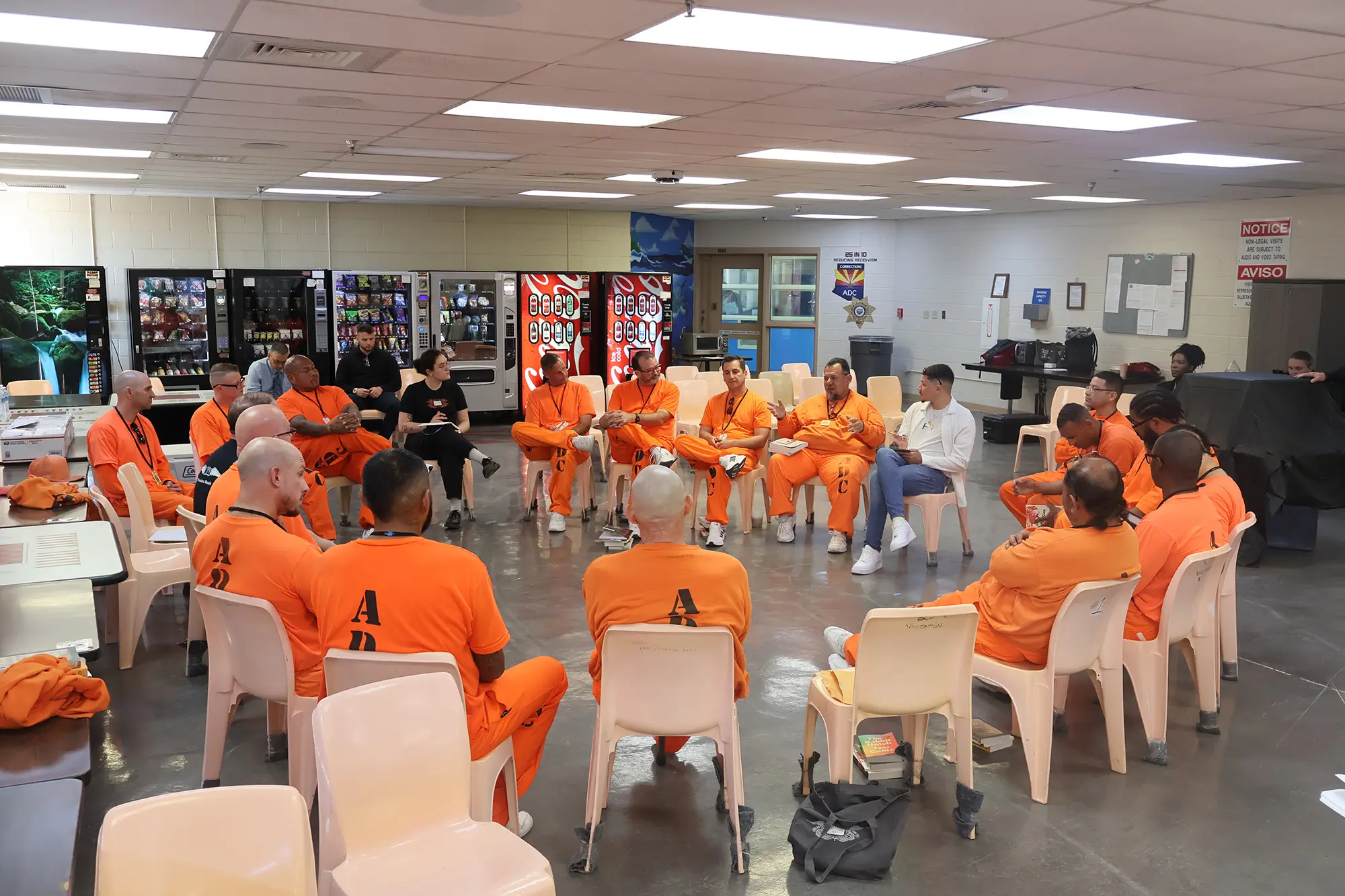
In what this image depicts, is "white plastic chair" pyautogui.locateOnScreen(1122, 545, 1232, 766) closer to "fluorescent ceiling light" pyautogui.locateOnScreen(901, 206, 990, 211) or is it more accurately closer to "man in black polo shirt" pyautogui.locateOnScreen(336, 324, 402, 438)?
"man in black polo shirt" pyautogui.locateOnScreen(336, 324, 402, 438)

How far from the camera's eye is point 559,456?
7551 mm

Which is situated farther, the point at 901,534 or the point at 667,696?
the point at 901,534

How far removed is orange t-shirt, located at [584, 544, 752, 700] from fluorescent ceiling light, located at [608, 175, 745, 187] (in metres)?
5.76

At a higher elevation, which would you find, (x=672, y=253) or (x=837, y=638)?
(x=672, y=253)

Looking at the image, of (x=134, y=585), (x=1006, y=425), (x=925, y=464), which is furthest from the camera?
(x=1006, y=425)

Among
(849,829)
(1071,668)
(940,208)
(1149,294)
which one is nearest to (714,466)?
(1071,668)

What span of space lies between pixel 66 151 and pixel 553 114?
389cm

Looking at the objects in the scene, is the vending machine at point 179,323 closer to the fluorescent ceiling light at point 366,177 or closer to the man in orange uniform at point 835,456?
the fluorescent ceiling light at point 366,177

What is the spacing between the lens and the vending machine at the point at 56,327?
10.1m

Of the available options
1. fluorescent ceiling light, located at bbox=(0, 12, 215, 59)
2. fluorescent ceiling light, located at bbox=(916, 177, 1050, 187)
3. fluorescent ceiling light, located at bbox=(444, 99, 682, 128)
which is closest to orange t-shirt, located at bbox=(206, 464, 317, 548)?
fluorescent ceiling light, located at bbox=(0, 12, 215, 59)

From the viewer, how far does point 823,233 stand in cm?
1512

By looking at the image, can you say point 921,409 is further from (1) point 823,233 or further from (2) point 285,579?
(1) point 823,233

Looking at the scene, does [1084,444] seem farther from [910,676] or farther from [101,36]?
[101,36]

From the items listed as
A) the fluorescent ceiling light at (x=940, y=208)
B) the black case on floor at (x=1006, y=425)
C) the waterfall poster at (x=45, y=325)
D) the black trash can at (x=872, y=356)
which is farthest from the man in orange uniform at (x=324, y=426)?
the black trash can at (x=872, y=356)
